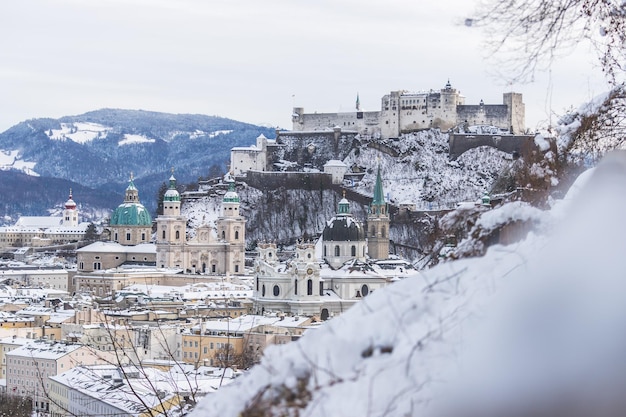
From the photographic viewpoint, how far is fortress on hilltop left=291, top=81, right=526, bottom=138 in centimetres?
8812

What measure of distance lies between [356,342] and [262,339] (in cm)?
3810

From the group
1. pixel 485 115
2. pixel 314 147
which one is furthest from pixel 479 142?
pixel 314 147

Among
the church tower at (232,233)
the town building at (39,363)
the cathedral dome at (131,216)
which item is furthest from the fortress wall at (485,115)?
the town building at (39,363)

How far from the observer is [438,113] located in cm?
8825

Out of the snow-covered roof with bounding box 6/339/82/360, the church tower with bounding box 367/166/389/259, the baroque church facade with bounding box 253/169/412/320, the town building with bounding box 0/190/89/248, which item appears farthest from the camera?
the town building with bounding box 0/190/89/248

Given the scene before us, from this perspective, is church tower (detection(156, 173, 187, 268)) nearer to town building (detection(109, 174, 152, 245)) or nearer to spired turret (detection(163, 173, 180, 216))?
spired turret (detection(163, 173, 180, 216))

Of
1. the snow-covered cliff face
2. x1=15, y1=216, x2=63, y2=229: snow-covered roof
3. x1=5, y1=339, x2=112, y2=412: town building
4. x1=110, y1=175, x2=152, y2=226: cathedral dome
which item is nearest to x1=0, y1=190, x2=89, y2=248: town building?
x1=15, y1=216, x2=63, y2=229: snow-covered roof

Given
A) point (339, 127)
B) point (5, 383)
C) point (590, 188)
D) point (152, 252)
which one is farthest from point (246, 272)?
point (590, 188)

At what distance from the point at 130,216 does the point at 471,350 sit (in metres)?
80.8

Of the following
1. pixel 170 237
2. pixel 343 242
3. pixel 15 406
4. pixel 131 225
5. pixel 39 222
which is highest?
pixel 39 222

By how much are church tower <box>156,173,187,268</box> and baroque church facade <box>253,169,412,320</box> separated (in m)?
17.1

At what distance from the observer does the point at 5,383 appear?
46.1 meters

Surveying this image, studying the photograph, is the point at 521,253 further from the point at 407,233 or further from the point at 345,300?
the point at 407,233

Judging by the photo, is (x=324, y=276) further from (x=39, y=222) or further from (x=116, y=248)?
(x=39, y=222)
